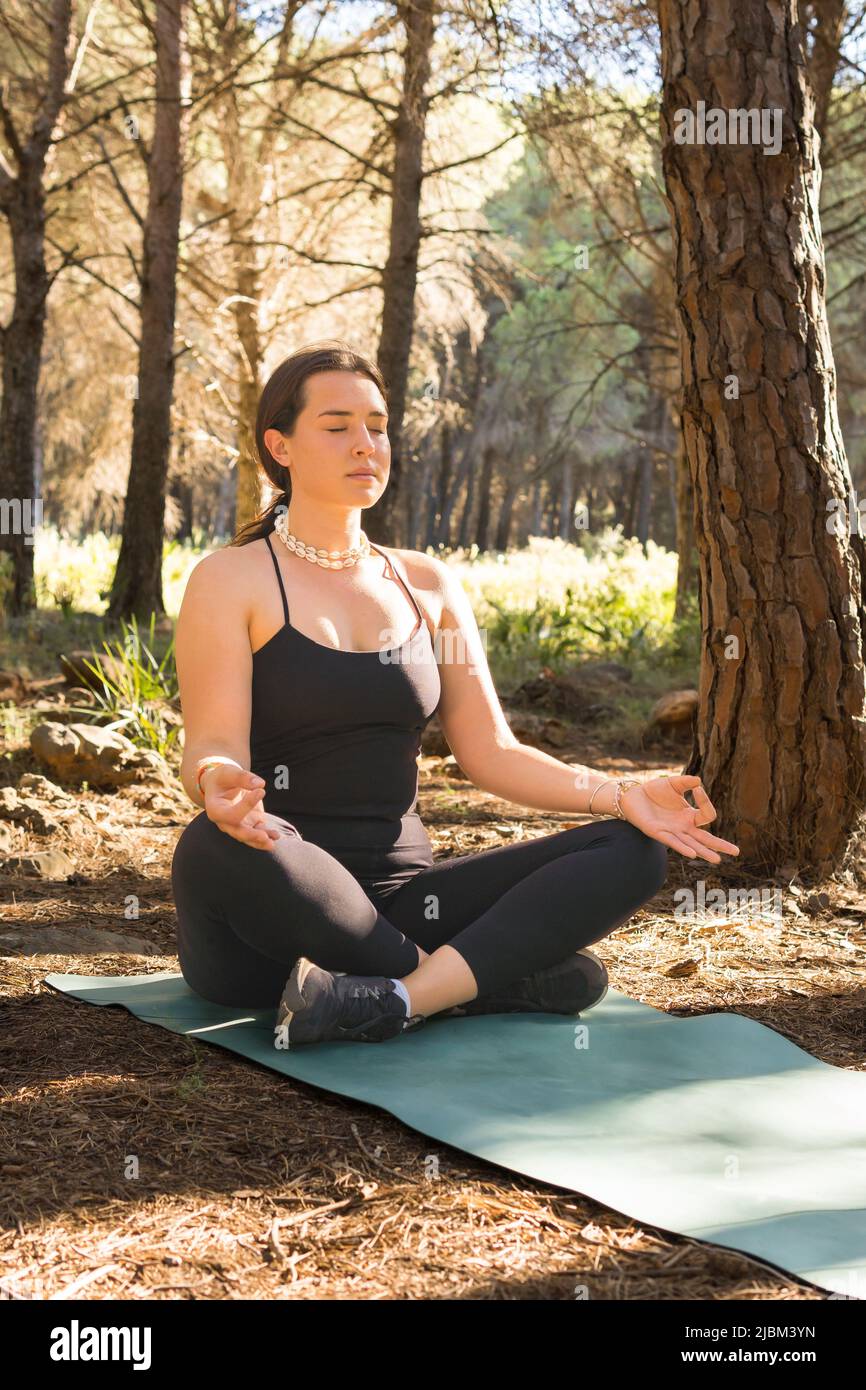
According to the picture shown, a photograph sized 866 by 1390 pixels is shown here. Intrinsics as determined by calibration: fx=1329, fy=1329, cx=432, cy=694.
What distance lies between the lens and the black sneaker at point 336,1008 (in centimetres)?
257

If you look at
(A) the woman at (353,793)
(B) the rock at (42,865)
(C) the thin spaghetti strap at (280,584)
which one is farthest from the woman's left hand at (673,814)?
(B) the rock at (42,865)

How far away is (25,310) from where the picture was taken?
9172 mm

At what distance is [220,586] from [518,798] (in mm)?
848

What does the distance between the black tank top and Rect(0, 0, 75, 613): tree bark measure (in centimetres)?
678

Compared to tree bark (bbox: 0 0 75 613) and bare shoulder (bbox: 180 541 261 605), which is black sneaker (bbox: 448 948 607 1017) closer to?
bare shoulder (bbox: 180 541 261 605)

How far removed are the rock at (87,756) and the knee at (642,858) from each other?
3037 mm

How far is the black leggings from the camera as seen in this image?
2.53 meters

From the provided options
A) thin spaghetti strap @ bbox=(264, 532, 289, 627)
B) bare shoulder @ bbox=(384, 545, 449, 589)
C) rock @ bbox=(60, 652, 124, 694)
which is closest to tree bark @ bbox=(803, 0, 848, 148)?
rock @ bbox=(60, 652, 124, 694)

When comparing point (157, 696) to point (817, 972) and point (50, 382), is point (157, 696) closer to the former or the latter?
point (817, 972)

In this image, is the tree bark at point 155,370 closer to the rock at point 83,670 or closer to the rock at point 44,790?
the rock at point 83,670

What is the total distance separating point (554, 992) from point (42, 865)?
1.98m

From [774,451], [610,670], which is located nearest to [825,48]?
[610,670]
